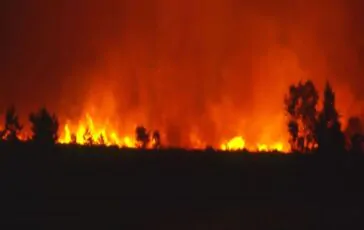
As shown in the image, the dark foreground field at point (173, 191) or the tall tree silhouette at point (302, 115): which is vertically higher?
the tall tree silhouette at point (302, 115)

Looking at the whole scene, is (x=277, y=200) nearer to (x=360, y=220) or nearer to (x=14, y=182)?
(x=360, y=220)

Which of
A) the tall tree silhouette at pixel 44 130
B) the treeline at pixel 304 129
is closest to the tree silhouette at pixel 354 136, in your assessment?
the treeline at pixel 304 129

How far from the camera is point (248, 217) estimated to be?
1335 inches

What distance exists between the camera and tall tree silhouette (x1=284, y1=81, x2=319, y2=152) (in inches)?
2387

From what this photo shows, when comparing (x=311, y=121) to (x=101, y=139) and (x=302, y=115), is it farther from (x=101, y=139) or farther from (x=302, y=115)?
(x=101, y=139)

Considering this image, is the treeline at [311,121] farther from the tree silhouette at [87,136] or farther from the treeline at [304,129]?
the tree silhouette at [87,136]

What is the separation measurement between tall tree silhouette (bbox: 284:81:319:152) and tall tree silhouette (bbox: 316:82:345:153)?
7.33 m

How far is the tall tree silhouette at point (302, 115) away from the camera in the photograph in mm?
60625

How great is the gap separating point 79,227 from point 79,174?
11.1 metres

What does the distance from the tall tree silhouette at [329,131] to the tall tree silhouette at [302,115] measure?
733cm

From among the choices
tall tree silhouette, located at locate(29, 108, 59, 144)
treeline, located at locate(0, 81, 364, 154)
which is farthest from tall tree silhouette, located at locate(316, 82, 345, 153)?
tall tree silhouette, located at locate(29, 108, 59, 144)

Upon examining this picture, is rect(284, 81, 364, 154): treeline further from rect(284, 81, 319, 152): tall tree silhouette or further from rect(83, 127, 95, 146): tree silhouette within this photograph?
rect(83, 127, 95, 146): tree silhouette

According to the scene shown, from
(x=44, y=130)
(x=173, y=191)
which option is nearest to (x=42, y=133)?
(x=44, y=130)

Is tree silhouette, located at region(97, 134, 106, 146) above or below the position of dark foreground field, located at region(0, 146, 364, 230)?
above
